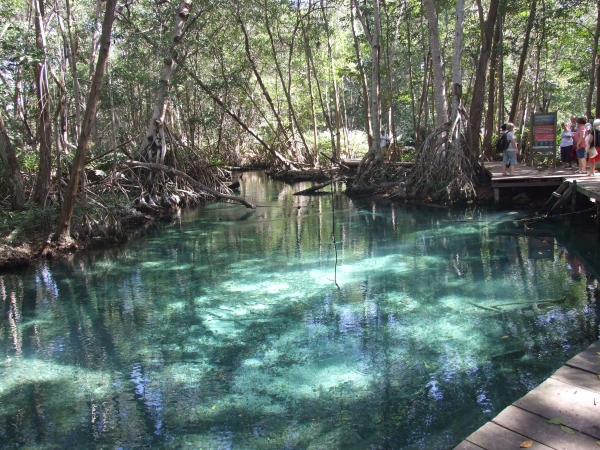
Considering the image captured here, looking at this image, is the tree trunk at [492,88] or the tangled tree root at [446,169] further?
the tree trunk at [492,88]

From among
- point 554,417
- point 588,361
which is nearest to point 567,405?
point 554,417

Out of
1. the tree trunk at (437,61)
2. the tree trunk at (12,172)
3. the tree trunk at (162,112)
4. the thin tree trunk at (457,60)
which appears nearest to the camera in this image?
the tree trunk at (12,172)

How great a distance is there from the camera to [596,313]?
19.3ft

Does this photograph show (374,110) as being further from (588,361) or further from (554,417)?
(554,417)

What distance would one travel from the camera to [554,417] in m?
2.94

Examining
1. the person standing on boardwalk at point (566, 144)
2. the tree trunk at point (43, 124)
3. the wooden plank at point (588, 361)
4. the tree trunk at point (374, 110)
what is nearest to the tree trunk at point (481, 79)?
the person standing on boardwalk at point (566, 144)

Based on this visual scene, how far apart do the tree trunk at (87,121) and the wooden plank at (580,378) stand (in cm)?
745

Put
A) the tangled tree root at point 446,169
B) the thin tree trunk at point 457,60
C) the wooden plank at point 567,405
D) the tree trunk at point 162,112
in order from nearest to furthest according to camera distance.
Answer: the wooden plank at point 567,405
the thin tree trunk at point 457,60
the tangled tree root at point 446,169
the tree trunk at point 162,112

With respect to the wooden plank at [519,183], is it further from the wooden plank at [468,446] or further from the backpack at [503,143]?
the wooden plank at [468,446]

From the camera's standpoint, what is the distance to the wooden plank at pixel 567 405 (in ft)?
9.36

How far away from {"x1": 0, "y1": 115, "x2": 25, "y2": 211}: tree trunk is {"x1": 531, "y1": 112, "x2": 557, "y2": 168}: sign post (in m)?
11.9

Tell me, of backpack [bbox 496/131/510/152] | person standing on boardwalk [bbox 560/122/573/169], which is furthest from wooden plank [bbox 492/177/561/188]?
person standing on boardwalk [bbox 560/122/573/169]

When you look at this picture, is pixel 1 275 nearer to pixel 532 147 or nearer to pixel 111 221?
pixel 111 221

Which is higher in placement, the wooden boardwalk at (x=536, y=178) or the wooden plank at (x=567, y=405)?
the wooden boardwalk at (x=536, y=178)
